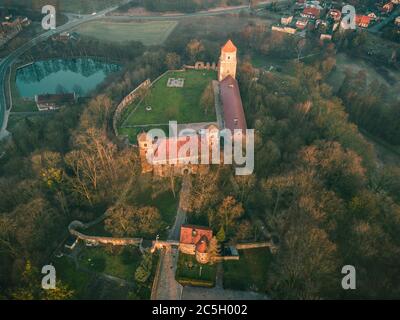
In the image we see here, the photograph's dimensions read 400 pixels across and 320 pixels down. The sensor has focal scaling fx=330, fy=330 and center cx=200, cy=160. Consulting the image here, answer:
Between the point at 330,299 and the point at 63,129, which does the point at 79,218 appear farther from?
the point at 330,299

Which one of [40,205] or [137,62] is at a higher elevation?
[137,62]

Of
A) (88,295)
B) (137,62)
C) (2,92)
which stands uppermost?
(137,62)

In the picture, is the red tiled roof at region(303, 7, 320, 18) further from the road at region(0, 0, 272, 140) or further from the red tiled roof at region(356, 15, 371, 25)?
the road at region(0, 0, 272, 140)

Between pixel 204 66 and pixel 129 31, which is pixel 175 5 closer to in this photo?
pixel 129 31

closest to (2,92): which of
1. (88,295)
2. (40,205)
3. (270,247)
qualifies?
(40,205)

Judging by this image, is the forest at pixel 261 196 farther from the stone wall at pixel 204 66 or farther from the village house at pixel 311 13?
the village house at pixel 311 13

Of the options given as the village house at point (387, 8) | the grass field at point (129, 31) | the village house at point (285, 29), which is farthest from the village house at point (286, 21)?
the grass field at point (129, 31)
